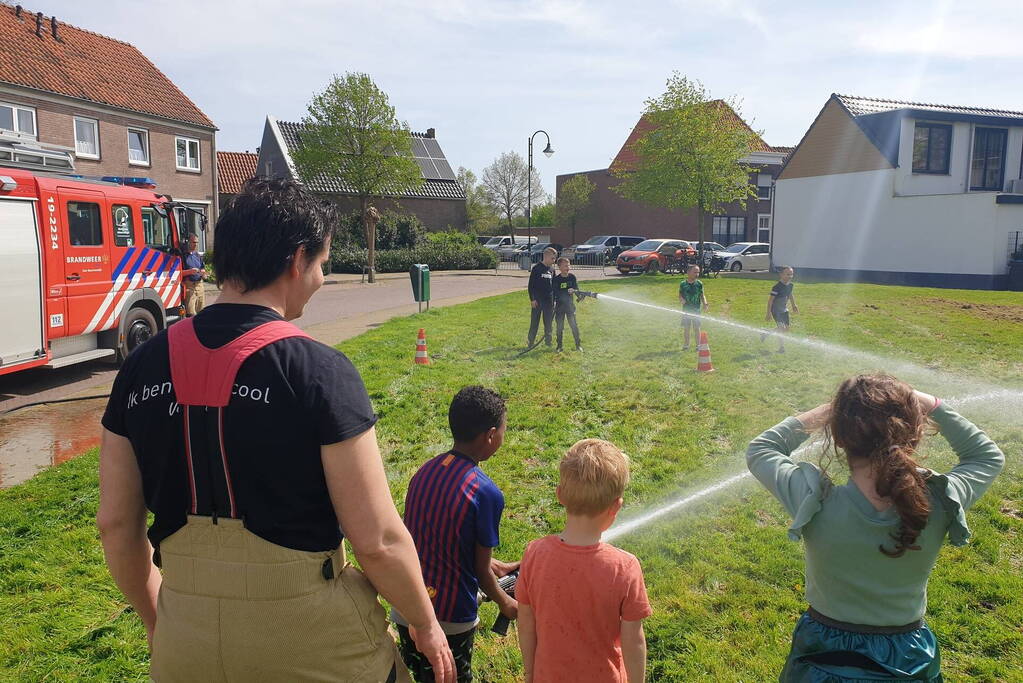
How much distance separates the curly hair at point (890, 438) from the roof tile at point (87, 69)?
28699 mm

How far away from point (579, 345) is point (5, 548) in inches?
366

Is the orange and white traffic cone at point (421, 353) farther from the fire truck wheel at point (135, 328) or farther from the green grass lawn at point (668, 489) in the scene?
the fire truck wheel at point (135, 328)

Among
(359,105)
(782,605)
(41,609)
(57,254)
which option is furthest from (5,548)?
(359,105)

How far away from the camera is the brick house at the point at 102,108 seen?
2550cm

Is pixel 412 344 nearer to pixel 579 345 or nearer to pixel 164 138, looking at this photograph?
pixel 579 345

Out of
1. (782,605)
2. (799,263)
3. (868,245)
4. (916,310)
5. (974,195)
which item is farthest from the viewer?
(799,263)

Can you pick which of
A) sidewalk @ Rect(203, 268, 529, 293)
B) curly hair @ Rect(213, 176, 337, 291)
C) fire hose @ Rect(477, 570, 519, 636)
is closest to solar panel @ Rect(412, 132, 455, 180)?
→ sidewalk @ Rect(203, 268, 529, 293)

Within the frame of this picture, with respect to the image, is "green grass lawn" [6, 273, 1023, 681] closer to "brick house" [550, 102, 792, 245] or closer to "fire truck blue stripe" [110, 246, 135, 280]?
"fire truck blue stripe" [110, 246, 135, 280]

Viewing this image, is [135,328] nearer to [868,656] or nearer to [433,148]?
[868,656]

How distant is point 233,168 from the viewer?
45938mm

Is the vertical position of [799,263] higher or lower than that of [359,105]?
lower

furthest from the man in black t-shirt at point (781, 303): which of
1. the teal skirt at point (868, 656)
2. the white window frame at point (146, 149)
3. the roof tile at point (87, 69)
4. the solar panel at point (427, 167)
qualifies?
the solar panel at point (427, 167)

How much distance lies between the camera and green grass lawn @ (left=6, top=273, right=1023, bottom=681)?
13.1 ft

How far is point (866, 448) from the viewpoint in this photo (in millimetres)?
2285
